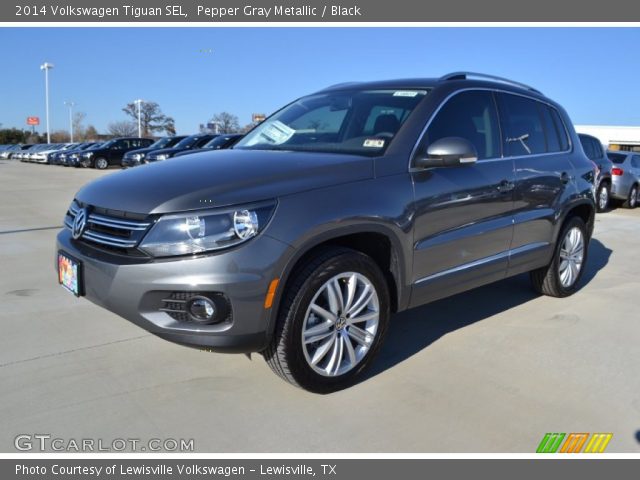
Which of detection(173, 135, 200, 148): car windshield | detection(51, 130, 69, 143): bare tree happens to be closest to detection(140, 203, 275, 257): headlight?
detection(173, 135, 200, 148): car windshield

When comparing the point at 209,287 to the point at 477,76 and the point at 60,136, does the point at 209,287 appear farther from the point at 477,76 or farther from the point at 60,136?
the point at 60,136

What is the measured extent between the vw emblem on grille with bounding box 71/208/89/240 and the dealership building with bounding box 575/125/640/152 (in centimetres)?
6105

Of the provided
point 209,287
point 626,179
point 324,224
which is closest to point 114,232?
point 209,287

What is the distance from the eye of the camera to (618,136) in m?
59.3

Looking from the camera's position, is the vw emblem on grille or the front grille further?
the vw emblem on grille

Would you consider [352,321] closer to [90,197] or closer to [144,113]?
[90,197]

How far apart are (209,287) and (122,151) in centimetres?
2978

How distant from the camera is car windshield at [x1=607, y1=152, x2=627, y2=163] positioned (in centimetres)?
1465

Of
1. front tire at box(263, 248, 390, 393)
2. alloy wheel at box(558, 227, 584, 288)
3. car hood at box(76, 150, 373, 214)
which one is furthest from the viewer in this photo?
alloy wheel at box(558, 227, 584, 288)

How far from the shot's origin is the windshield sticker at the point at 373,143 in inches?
141

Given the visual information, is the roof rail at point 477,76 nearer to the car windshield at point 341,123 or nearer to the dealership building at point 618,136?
the car windshield at point 341,123

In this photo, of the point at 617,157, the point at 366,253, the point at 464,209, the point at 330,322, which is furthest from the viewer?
the point at 617,157

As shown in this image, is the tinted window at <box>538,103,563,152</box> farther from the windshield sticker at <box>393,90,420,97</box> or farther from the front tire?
the front tire
